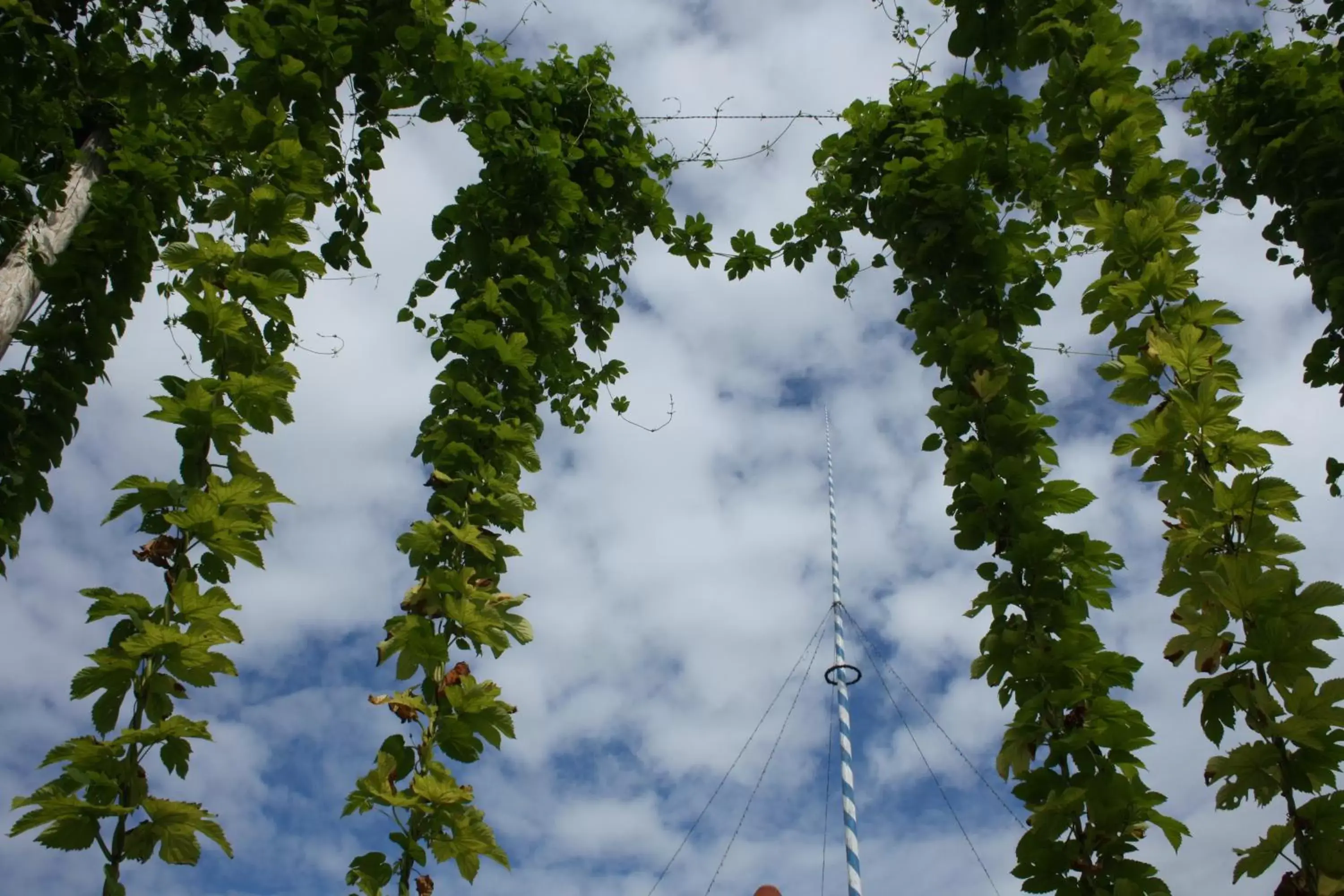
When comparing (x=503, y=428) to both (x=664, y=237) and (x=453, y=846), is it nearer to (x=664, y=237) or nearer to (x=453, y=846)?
(x=453, y=846)

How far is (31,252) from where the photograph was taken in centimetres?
329

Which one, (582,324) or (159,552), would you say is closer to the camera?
(159,552)

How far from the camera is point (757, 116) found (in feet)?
14.1

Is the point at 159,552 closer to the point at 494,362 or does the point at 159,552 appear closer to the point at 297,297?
the point at 297,297

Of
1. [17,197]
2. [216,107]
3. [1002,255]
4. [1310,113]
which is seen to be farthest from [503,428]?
[1310,113]

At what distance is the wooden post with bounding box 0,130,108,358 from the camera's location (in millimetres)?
3309

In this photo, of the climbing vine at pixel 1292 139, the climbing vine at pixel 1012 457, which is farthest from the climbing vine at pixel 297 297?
the climbing vine at pixel 1292 139

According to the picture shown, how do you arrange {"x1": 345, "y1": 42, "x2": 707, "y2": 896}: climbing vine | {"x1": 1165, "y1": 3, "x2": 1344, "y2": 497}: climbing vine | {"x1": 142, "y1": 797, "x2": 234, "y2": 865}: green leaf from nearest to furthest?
{"x1": 142, "y1": 797, "x2": 234, "y2": 865}: green leaf < {"x1": 345, "y1": 42, "x2": 707, "y2": 896}: climbing vine < {"x1": 1165, "y1": 3, "x2": 1344, "y2": 497}: climbing vine

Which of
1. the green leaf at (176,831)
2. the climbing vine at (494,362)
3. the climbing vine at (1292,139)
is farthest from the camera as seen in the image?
the climbing vine at (1292,139)

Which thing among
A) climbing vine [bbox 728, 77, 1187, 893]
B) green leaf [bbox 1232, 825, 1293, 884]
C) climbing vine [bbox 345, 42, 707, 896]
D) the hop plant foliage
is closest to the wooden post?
the hop plant foliage

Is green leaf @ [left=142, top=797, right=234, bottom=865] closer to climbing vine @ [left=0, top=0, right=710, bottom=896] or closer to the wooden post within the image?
climbing vine @ [left=0, top=0, right=710, bottom=896]

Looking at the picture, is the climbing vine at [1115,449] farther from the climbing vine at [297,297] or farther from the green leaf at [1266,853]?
the climbing vine at [297,297]

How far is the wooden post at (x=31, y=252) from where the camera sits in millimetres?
3309

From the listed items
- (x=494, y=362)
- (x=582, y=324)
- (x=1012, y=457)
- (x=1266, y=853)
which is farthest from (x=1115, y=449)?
(x=582, y=324)
